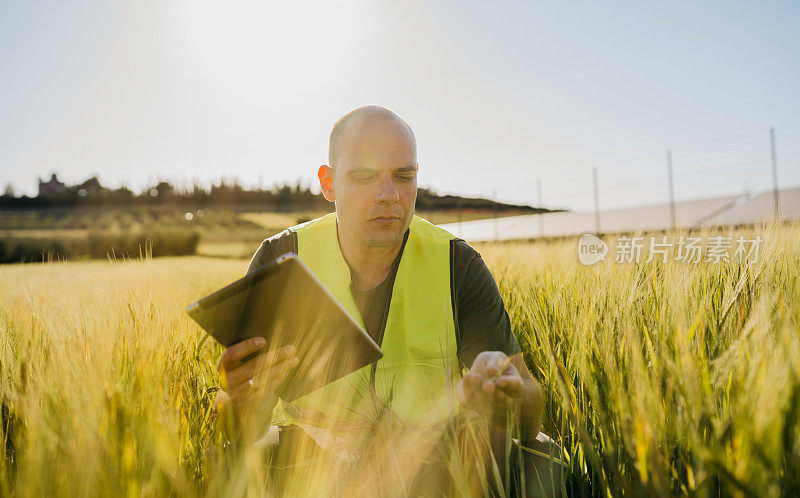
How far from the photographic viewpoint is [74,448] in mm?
760

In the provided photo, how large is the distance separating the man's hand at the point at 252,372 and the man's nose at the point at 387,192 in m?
0.80

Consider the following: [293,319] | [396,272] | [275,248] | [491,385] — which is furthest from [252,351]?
[275,248]

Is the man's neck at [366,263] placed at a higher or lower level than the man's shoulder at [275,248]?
lower

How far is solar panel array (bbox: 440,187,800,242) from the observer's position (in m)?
14.2

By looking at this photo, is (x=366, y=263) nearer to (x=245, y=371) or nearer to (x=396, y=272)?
(x=396, y=272)

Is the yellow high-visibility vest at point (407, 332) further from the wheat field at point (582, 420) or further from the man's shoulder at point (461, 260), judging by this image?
the wheat field at point (582, 420)

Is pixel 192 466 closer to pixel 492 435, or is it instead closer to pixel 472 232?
pixel 492 435

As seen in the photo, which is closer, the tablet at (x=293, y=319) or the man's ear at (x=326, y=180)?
the tablet at (x=293, y=319)

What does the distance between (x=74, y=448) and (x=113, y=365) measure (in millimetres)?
281

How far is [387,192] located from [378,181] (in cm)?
8

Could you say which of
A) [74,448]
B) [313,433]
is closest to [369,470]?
[313,433]

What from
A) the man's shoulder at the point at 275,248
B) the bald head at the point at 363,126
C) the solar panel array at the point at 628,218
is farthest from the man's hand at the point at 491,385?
the solar panel array at the point at 628,218

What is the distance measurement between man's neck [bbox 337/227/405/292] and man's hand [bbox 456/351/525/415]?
1.04m

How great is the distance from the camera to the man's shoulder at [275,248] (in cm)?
204
